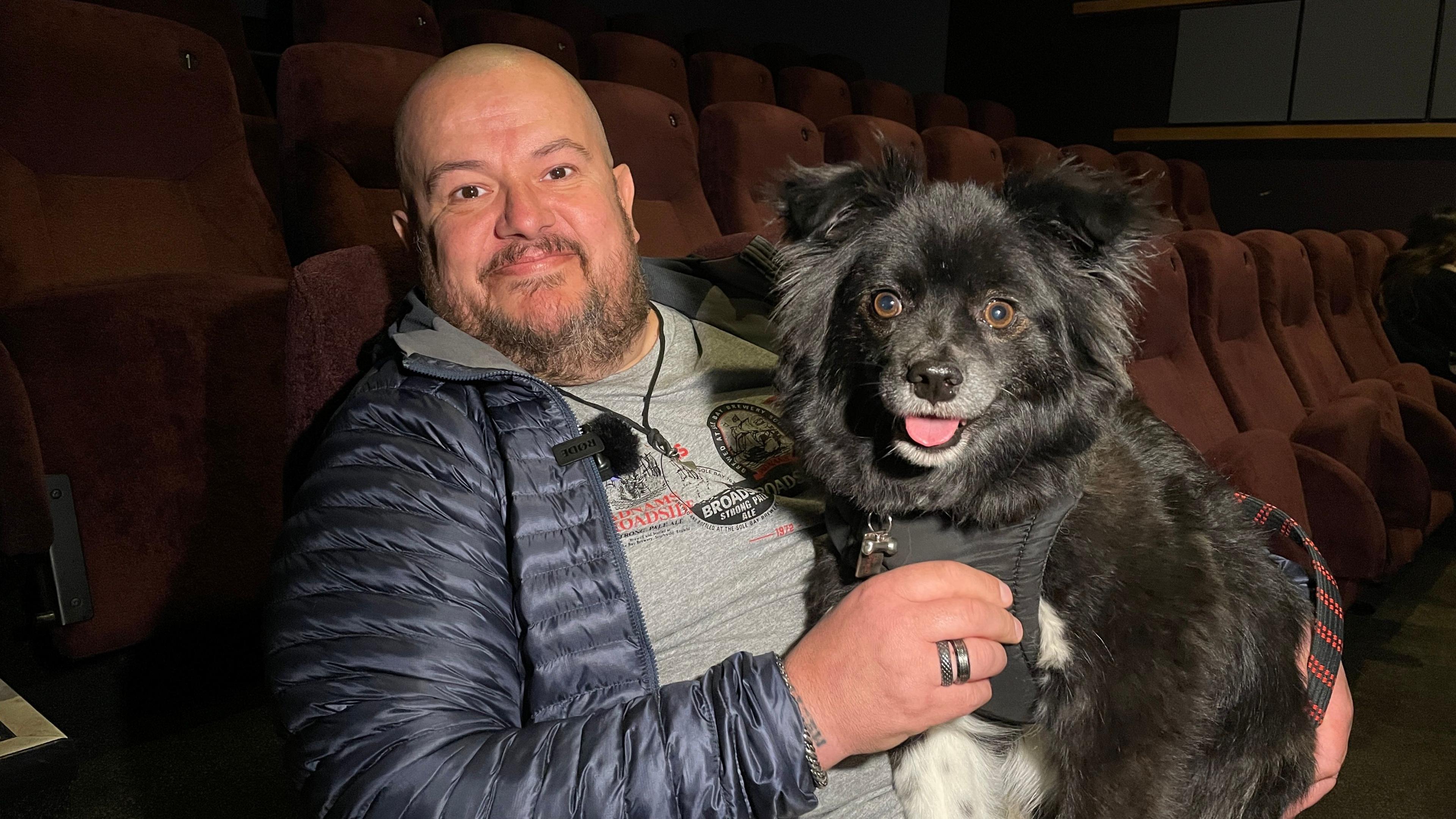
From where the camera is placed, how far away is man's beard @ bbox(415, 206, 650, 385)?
1733 millimetres

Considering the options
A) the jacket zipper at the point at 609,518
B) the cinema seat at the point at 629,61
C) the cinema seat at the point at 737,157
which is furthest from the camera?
the cinema seat at the point at 629,61

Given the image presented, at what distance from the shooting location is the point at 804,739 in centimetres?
112

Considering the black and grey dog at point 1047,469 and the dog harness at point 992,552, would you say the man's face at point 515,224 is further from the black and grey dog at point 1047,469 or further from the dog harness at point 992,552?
the dog harness at point 992,552

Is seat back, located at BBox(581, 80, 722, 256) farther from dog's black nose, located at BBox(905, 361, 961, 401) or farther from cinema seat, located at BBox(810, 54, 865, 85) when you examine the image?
cinema seat, located at BBox(810, 54, 865, 85)

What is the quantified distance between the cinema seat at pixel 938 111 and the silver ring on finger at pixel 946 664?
813 centimetres

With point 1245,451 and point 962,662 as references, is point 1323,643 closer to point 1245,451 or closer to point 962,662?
point 962,662

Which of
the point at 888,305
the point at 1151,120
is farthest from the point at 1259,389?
the point at 1151,120

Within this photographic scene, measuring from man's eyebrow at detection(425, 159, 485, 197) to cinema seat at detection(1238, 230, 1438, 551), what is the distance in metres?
4.34

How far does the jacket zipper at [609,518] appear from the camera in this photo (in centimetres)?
137

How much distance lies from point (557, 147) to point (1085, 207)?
954mm

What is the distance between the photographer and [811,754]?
1128 mm

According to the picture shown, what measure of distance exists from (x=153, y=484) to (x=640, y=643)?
156 centimetres

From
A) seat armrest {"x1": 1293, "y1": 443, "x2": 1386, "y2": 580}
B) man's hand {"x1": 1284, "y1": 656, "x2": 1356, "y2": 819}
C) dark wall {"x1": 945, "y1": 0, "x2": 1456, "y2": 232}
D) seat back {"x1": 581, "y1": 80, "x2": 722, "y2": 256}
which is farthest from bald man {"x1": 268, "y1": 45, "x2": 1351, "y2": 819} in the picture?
dark wall {"x1": 945, "y1": 0, "x2": 1456, "y2": 232}

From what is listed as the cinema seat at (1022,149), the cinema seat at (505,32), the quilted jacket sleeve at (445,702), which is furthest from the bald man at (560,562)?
the cinema seat at (1022,149)
